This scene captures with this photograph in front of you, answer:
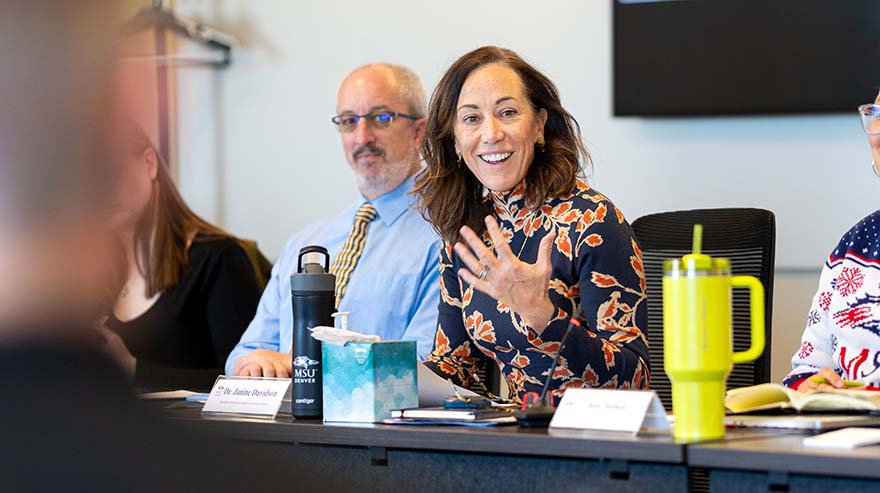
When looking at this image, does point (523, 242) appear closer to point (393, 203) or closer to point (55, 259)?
point (393, 203)

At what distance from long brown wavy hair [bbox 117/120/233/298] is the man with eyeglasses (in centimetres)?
27

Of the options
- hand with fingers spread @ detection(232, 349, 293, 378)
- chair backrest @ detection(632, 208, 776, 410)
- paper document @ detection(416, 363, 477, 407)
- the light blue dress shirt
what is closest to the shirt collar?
the light blue dress shirt

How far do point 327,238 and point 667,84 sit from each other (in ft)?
3.75

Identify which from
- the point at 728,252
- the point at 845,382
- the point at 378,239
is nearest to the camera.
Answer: the point at 845,382

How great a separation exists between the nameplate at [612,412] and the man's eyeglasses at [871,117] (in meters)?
1.02

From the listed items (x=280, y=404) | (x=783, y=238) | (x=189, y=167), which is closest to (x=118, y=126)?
(x=280, y=404)

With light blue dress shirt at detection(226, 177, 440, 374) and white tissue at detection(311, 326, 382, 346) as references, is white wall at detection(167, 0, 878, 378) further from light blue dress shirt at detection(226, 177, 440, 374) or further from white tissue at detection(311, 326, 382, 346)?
white tissue at detection(311, 326, 382, 346)

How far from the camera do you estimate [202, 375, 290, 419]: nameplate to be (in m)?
1.82

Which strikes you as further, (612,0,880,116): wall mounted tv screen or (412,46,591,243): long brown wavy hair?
(612,0,880,116): wall mounted tv screen

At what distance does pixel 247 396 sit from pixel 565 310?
635 mm

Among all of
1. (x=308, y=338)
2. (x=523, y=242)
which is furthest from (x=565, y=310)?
(x=308, y=338)

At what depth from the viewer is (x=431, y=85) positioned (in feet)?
12.5

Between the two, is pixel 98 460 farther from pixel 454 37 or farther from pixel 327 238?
pixel 454 37

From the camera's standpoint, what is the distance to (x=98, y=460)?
509mm
